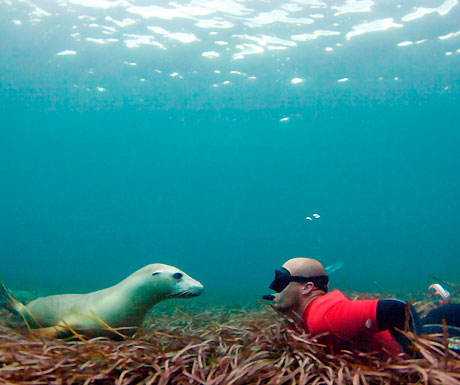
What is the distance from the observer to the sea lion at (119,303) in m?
3.05

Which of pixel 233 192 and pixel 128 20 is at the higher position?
pixel 128 20

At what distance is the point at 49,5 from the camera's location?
14.4 metres

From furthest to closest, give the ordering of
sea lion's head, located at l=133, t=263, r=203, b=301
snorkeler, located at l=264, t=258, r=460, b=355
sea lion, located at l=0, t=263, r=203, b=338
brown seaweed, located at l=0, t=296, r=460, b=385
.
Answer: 1. sea lion's head, located at l=133, t=263, r=203, b=301
2. sea lion, located at l=0, t=263, r=203, b=338
3. snorkeler, located at l=264, t=258, r=460, b=355
4. brown seaweed, located at l=0, t=296, r=460, b=385

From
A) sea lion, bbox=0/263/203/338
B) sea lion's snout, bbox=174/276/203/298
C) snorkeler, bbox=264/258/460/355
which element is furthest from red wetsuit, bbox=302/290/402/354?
sea lion, bbox=0/263/203/338

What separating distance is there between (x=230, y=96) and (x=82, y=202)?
75098 mm

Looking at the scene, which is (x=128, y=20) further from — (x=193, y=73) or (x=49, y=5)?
(x=193, y=73)

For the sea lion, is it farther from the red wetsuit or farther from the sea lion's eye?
the red wetsuit

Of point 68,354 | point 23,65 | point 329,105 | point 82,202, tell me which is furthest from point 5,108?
point 82,202

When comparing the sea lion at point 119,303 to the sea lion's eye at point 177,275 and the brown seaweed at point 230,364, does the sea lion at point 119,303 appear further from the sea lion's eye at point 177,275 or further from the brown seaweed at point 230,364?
the brown seaweed at point 230,364

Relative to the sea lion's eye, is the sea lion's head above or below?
below

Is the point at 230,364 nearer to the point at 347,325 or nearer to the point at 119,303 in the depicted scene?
the point at 347,325

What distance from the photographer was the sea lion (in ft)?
10.0

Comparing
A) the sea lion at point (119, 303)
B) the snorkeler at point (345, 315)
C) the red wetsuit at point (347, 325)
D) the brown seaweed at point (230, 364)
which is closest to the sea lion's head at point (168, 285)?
the sea lion at point (119, 303)

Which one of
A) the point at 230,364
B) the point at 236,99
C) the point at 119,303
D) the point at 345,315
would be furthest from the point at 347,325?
the point at 236,99
